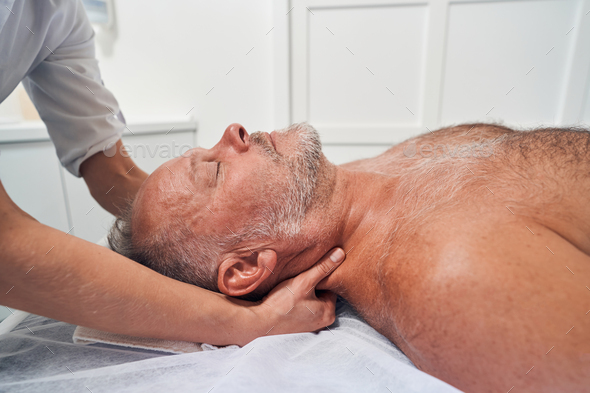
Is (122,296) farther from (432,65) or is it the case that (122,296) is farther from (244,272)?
(432,65)

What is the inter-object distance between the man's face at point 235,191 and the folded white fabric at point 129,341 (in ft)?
0.84

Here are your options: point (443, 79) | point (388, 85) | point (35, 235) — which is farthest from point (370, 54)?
point (35, 235)

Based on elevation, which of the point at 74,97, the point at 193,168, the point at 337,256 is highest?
the point at 74,97

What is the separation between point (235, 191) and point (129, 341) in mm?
404

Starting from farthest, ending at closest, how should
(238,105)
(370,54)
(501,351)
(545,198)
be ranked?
(238,105)
(370,54)
(545,198)
(501,351)

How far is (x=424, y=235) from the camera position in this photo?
2.12ft

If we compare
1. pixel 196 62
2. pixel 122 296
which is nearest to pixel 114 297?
pixel 122 296

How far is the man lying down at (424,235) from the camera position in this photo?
50 cm

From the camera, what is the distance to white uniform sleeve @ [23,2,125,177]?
3.39ft

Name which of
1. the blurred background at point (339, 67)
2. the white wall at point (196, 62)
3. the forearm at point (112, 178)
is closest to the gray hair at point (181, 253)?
the forearm at point (112, 178)

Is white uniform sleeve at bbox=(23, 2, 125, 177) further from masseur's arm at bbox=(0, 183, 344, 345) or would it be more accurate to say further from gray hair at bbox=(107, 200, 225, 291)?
masseur's arm at bbox=(0, 183, 344, 345)

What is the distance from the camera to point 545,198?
0.64 m

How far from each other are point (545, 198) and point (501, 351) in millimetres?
319

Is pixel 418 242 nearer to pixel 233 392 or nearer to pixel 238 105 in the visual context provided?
pixel 233 392
